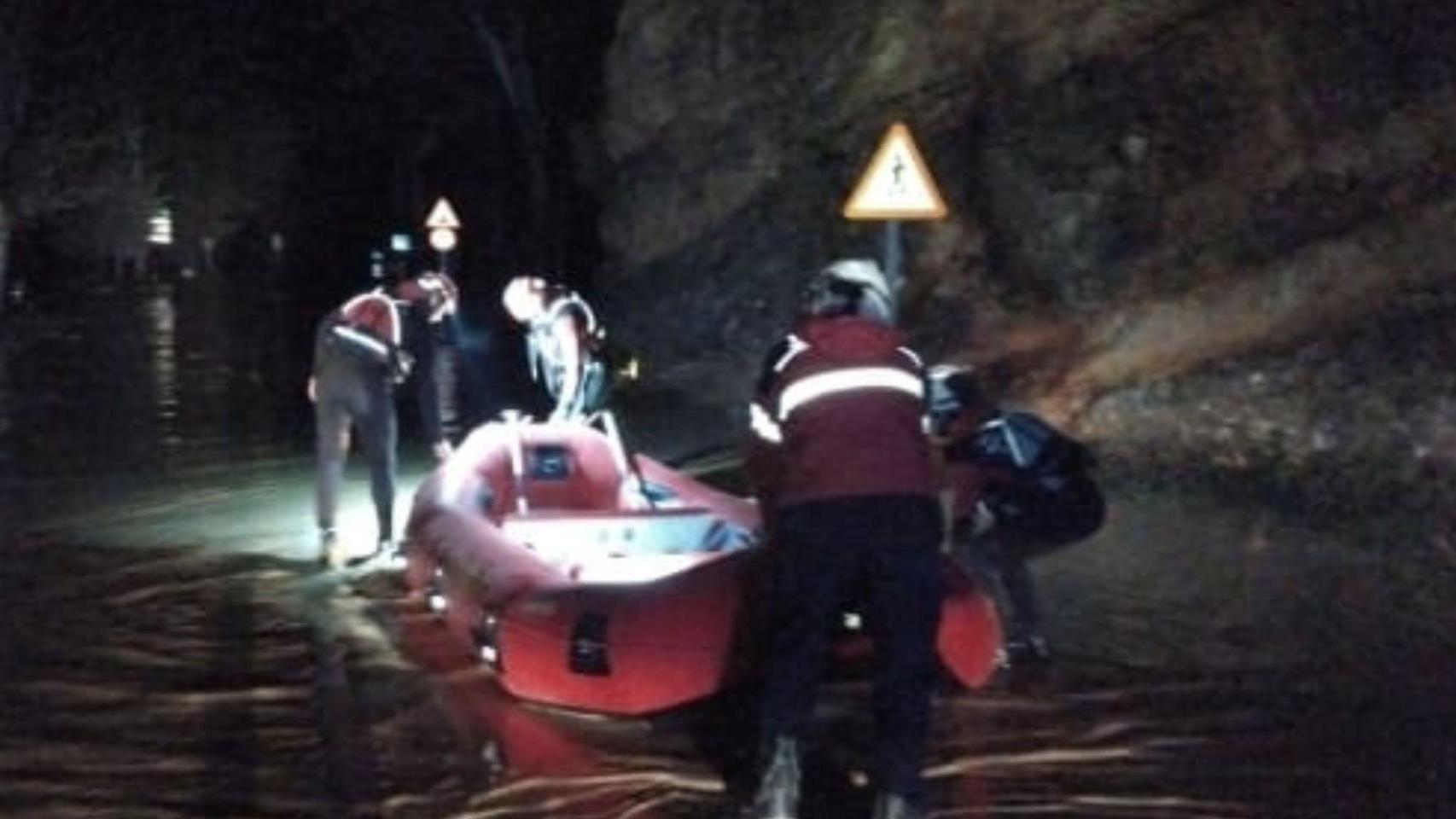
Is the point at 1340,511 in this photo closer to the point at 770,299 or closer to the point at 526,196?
the point at 770,299

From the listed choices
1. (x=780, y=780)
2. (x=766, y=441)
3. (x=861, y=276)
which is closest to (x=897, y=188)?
(x=861, y=276)

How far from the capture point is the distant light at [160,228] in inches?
3091

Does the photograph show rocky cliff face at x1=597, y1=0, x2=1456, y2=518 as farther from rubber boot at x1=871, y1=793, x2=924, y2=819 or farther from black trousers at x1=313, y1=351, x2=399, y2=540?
rubber boot at x1=871, y1=793, x2=924, y2=819

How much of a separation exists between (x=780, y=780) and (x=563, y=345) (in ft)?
21.5

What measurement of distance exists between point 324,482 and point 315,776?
567cm

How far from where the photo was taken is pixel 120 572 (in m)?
14.6

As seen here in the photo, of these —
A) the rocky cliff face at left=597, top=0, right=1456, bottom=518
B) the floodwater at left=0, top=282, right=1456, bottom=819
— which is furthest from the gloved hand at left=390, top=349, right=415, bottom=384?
the rocky cliff face at left=597, top=0, right=1456, bottom=518

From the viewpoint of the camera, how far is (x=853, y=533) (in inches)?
322

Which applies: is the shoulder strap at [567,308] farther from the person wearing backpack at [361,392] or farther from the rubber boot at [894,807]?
the rubber boot at [894,807]

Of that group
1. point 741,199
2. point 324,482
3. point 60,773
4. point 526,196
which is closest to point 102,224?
point 526,196

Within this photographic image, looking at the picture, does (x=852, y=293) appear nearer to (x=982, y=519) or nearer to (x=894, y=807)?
(x=894, y=807)

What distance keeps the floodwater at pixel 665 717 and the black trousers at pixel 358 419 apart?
52 cm

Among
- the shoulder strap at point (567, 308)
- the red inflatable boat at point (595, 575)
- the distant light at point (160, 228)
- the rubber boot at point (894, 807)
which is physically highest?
the distant light at point (160, 228)

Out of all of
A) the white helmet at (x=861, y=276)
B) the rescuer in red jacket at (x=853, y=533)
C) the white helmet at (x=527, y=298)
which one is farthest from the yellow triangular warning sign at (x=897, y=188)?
the rescuer in red jacket at (x=853, y=533)
